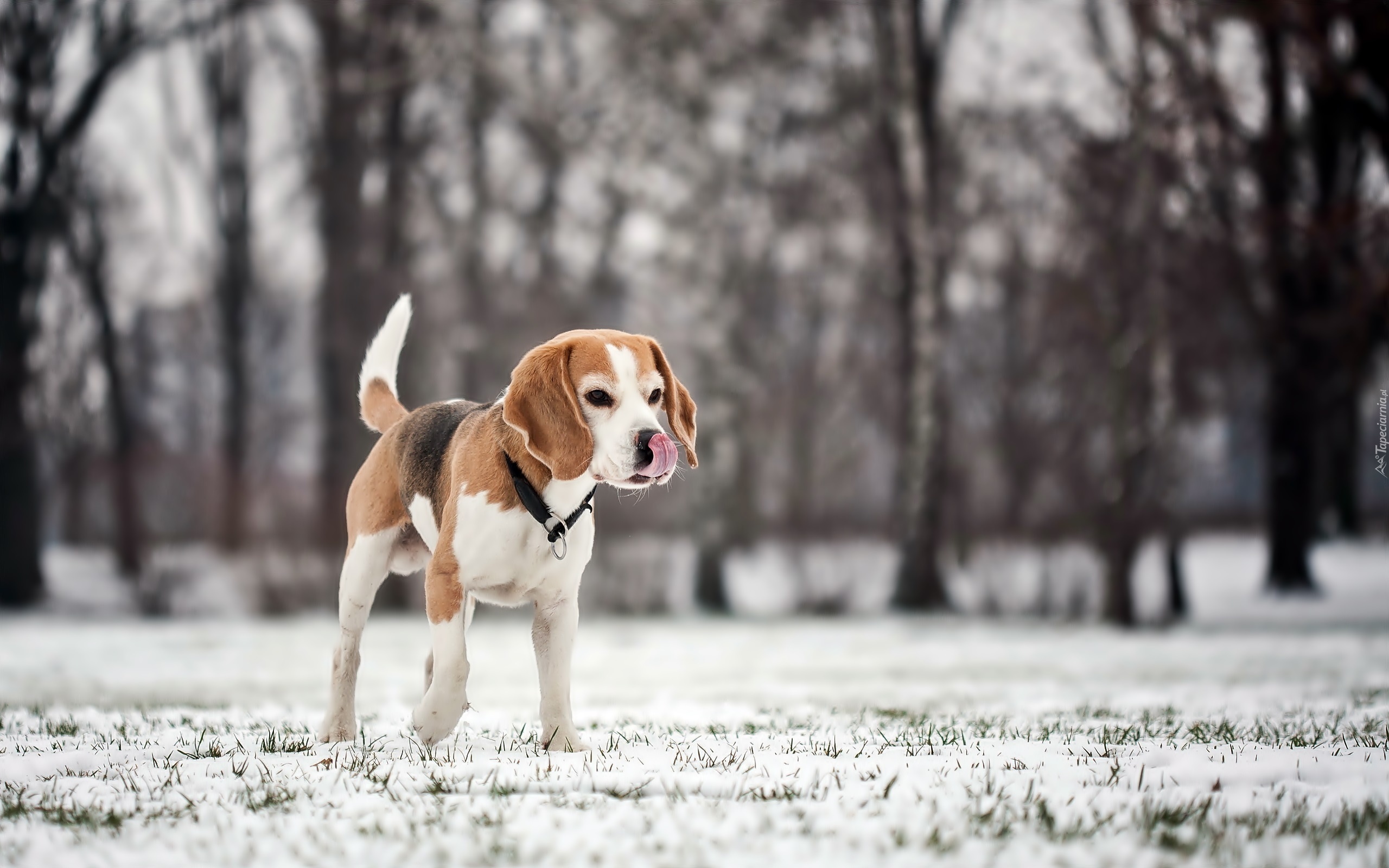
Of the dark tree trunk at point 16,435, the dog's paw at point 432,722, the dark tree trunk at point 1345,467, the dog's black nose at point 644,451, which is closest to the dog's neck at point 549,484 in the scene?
the dog's black nose at point 644,451

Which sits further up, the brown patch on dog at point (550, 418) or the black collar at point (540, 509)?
the brown patch on dog at point (550, 418)

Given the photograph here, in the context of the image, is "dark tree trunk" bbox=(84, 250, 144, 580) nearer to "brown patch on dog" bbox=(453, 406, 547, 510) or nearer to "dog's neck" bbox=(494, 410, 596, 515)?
"brown patch on dog" bbox=(453, 406, 547, 510)

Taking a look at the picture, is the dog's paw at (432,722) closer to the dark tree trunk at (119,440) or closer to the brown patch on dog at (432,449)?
the brown patch on dog at (432,449)

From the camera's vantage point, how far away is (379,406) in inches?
230

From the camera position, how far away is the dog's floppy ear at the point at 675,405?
15.4ft

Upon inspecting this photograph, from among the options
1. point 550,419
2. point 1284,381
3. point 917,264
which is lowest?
point 550,419

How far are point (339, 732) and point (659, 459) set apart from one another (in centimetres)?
207

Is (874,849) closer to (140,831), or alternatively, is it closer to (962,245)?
(140,831)

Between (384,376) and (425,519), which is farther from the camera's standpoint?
(384,376)

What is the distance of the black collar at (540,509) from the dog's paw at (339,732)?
139 cm

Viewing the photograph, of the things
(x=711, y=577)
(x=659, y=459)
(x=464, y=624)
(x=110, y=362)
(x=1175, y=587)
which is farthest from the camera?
(x=110, y=362)

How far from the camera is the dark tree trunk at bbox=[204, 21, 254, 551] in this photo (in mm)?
22609

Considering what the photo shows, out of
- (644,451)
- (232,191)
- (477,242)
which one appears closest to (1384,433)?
(644,451)

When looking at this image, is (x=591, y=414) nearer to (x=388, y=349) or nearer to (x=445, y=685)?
(x=445, y=685)
